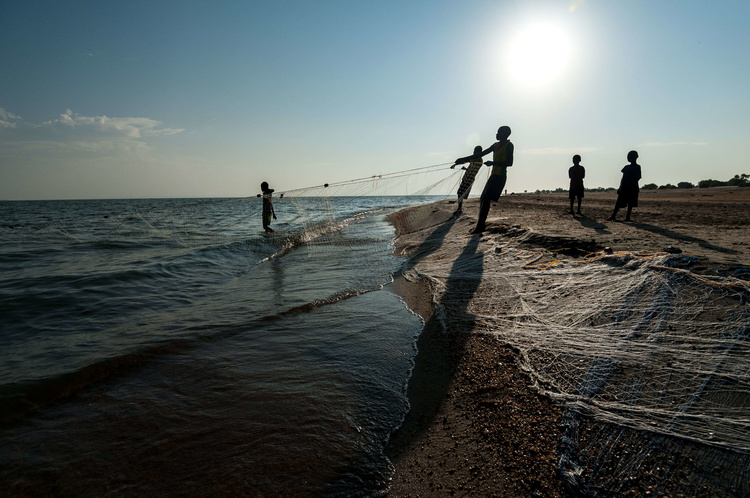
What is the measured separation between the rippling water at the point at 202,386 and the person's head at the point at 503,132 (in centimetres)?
395

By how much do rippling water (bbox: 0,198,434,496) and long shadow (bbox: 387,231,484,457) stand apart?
0.10 m

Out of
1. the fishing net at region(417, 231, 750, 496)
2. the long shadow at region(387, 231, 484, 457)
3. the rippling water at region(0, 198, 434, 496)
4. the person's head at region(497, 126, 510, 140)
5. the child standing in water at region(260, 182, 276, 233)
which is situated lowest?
Answer: the rippling water at region(0, 198, 434, 496)

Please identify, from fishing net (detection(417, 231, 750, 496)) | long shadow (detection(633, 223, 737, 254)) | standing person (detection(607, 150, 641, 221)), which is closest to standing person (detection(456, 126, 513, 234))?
long shadow (detection(633, 223, 737, 254))

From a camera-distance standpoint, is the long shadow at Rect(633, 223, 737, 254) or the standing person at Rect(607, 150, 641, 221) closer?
the long shadow at Rect(633, 223, 737, 254)

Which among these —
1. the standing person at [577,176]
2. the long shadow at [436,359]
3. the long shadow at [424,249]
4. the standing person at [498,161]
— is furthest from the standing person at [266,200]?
the standing person at [577,176]

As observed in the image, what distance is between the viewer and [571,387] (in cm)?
221

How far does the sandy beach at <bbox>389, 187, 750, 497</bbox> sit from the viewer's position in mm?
1567

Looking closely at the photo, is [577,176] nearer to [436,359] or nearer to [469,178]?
[469,178]

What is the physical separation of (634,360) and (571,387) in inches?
22.2

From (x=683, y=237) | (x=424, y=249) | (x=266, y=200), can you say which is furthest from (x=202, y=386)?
(x=266, y=200)

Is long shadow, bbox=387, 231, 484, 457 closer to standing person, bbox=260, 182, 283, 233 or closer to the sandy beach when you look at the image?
the sandy beach

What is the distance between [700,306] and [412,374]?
2455mm

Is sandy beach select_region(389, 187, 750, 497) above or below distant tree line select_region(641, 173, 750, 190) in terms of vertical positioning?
below

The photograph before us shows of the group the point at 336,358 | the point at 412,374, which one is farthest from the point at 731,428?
the point at 336,358
